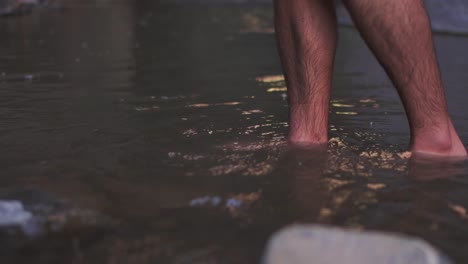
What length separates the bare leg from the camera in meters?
1.54

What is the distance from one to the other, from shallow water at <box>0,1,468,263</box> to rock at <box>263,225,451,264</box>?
0.47 feet

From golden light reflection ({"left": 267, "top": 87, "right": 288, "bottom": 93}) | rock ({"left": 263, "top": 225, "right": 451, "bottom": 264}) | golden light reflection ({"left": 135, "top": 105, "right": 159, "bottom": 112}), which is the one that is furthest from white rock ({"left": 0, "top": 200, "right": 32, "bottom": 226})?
golden light reflection ({"left": 267, "top": 87, "right": 288, "bottom": 93})

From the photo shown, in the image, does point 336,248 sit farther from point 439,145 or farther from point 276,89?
point 276,89

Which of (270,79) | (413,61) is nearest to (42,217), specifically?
(413,61)

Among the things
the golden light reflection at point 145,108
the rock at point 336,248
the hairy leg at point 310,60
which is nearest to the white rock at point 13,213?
the rock at point 336,248

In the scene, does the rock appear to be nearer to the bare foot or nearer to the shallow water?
the shallow water

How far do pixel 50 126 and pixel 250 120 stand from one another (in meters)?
0.59

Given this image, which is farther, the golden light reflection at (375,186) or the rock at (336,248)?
the golden light reflection at (375,186)

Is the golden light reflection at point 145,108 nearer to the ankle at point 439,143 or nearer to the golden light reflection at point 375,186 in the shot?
the ankle at point 439,143

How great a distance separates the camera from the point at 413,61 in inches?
61.5

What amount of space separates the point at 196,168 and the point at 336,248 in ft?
2.19

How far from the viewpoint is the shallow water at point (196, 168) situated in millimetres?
1070

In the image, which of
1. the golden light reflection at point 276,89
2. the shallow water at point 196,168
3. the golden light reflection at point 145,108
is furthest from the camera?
the golden light reflection at point 276,89

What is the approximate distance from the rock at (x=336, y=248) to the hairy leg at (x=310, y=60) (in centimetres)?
93
